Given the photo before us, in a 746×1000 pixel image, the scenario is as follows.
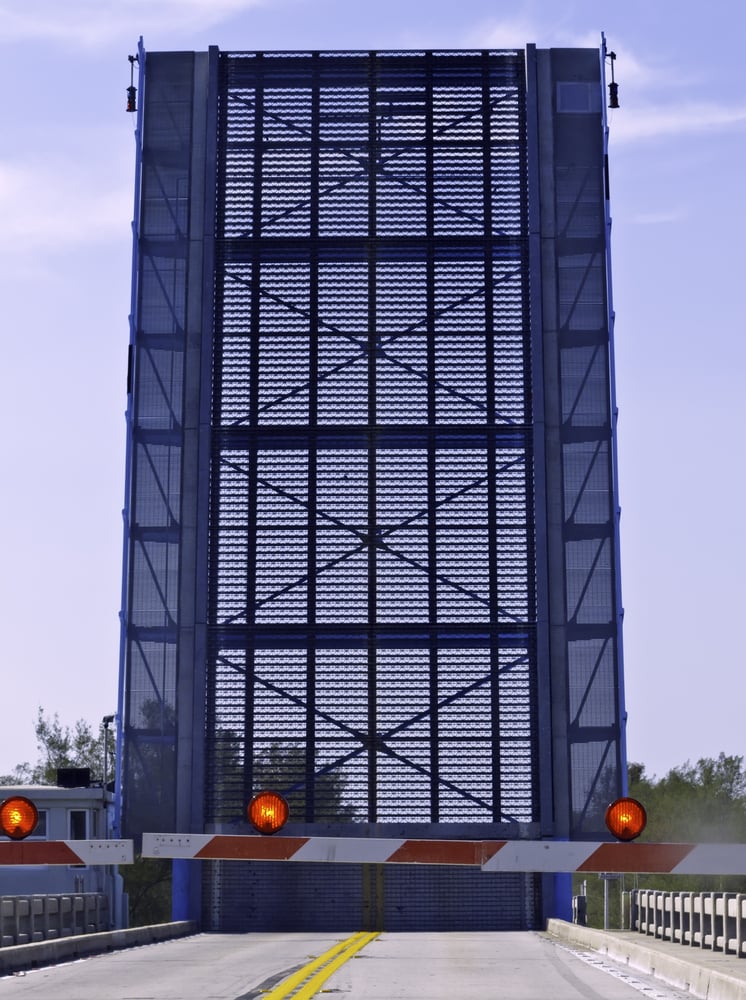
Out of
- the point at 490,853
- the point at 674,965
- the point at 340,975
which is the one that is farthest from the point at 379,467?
the point at 490,853

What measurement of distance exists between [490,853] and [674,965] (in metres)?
2.63

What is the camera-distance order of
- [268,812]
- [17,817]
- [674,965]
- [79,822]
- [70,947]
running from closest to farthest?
1. [268,812]
2. [17,817]
3. [674,965]
4. [70,947]
5. [79,822]

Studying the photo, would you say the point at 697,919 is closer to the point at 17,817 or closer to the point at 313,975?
the point at 313,975

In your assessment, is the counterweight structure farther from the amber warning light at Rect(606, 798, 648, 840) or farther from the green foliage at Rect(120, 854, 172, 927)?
the green foliage at Rect(120, 854, 172, 927)

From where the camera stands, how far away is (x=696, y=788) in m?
79.9

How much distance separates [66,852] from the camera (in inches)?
534

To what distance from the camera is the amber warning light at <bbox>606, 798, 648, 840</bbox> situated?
38.3ft

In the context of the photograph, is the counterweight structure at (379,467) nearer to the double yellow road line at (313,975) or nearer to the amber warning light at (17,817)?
the double yellow road line at (313,975)

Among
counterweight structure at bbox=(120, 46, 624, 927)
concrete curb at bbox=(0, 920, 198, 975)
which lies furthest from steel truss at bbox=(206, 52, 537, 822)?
concrete curb at bbox=(0, 920, 198, 975)

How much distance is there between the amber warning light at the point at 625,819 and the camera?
1166cm

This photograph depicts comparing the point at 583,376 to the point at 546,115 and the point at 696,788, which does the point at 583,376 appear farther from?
the point at 696,788

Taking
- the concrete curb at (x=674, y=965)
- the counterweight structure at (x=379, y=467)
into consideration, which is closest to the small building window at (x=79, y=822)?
the counterweight structure at (x=379, y=467)

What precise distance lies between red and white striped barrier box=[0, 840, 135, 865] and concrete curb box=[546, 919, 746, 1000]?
4.33 meters

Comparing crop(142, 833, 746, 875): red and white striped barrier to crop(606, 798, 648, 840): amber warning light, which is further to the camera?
crop(142, 833, 746, 875): red and white striped barrier
